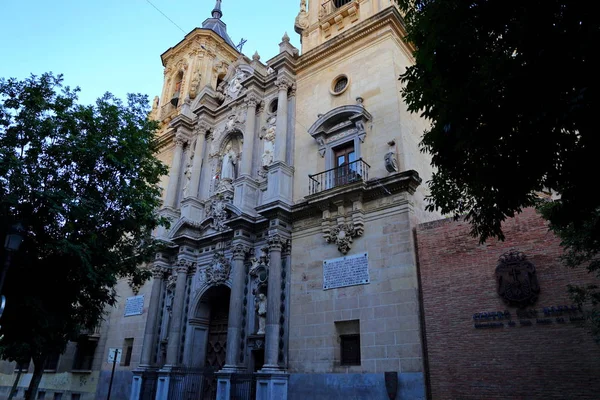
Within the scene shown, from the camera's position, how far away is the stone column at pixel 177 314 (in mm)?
17469

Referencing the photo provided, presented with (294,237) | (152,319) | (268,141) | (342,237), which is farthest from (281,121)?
(152,319)

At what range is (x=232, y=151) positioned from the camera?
69.1 feet

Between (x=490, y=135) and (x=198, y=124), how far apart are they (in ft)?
60.2

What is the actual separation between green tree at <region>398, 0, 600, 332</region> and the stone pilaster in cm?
889

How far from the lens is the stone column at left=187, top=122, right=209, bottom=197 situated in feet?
69.0

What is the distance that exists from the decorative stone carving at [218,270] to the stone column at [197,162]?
398 cm

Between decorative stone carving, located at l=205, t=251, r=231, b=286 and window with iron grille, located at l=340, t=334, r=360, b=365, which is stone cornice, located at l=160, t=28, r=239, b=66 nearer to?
decorative stone carving, located at l=205, t=251, r=231, b=286

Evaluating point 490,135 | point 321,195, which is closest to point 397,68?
point 321,195

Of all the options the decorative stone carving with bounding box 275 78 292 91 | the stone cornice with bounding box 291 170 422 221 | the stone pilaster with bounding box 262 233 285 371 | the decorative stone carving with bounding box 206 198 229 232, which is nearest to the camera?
the stone cornice with bounding box 291 170 422 221

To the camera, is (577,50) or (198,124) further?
(198,124)

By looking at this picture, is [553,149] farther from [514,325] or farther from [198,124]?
[198,124]

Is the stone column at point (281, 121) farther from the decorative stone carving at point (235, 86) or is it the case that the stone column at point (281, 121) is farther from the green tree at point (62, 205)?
the green tree at point (62, 205)

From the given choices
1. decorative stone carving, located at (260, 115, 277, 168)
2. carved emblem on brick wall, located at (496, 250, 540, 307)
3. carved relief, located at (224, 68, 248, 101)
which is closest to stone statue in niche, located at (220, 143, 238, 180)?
decorative stone carving, located at (260, 115, 277, 168)

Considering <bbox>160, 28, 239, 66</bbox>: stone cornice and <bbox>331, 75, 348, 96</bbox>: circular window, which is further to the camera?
<bbox>160, 28, 239, 66</bbox>: stone cornice
